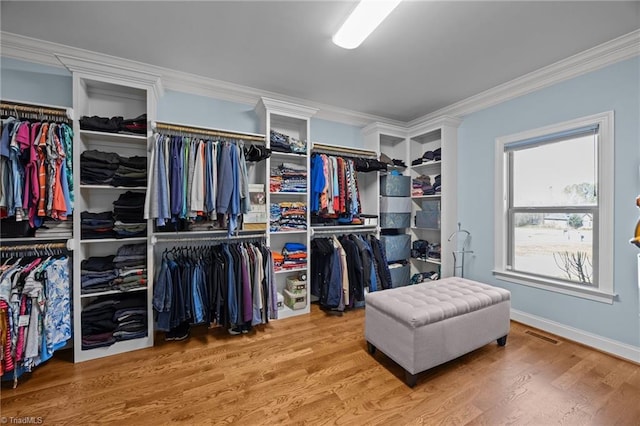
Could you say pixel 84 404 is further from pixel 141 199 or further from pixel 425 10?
pixel 425 10

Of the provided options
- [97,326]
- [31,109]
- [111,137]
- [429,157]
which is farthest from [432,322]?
[31,109]

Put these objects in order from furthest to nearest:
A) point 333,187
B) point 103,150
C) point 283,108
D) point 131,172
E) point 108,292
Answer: point 333,187 < point 283,108 < point 103,150 < point 131,172 < point 108,292

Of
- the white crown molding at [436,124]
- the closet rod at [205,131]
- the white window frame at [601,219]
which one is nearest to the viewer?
the white window frame at [601,219]

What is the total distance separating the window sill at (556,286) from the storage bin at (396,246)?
106cm

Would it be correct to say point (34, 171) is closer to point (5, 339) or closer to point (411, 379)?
point (5, 339)

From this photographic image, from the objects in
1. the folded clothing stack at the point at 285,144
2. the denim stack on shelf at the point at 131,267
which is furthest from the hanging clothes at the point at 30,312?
the folded clothing stack at the point at 285,144

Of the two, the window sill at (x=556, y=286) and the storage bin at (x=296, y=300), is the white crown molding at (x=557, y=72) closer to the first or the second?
the window sill at (x=556, y=286)

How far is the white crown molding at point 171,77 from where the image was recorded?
2080mm

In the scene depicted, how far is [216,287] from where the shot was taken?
2322mm

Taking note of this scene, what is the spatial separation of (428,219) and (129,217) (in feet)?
10.9

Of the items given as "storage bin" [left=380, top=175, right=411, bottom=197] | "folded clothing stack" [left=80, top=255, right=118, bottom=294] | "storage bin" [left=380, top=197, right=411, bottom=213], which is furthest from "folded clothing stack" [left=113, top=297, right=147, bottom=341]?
"storage bin" [left=380, top=175, right=411, bottom=197]

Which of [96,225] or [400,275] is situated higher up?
[96,225]

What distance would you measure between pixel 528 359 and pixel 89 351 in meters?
3.54

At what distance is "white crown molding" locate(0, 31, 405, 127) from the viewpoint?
208cm
